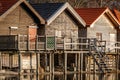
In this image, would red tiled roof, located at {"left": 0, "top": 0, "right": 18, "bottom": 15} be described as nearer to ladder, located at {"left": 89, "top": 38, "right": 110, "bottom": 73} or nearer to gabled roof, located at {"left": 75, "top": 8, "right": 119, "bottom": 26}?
ladder, located at {"left": 89, "top": 38, "right": 110, "bottom": 73}

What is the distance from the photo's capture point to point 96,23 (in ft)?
206

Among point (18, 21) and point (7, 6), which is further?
point (18, 21)

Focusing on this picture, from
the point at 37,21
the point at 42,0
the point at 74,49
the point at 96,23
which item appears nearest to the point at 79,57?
the point at 74,49

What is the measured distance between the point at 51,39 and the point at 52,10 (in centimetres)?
740

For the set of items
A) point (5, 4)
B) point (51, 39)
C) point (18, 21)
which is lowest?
point (51, 39)

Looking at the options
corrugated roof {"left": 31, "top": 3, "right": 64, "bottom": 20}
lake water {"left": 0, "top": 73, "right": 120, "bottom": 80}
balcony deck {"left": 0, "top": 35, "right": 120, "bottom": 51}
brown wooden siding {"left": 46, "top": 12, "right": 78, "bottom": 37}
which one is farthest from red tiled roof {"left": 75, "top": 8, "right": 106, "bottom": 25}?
balcony deck {"left": 0, "top": 35, "right": 120, "bottom": 51}

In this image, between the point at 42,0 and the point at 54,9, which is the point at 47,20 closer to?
the point at 54,9

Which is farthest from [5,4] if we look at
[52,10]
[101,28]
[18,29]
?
[101,28]

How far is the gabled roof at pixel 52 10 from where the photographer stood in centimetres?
5620

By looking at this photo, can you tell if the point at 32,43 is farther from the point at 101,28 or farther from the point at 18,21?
the point at 101,28

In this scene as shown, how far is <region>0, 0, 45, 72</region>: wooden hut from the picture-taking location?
49094 mm

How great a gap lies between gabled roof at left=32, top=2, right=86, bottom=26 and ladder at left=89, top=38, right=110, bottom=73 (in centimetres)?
437

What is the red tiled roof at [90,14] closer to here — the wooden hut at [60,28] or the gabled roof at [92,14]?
the gabled roof at [92,14]

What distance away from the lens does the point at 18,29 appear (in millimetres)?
54000
